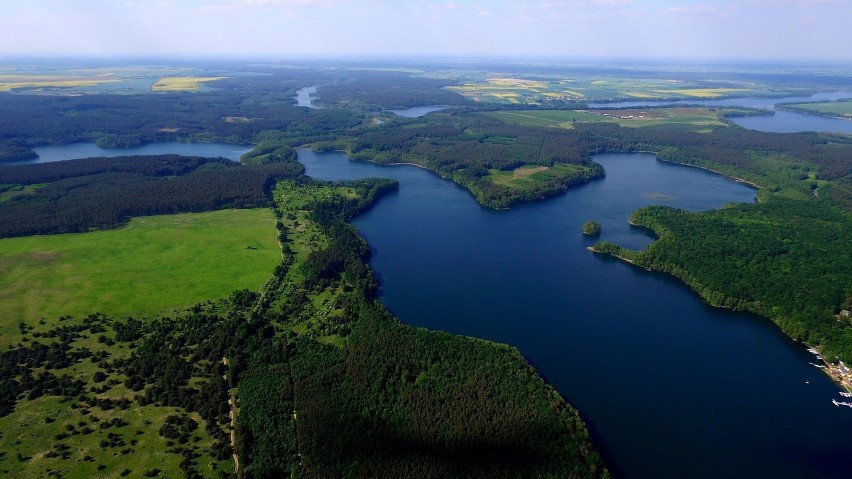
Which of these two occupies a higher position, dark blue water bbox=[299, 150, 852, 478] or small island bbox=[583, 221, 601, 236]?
small island bbox=[583, 221, 601, 236]

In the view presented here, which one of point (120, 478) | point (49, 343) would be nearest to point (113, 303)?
point (49, 343)

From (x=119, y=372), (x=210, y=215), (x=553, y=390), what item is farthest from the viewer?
(x=210, y=215)

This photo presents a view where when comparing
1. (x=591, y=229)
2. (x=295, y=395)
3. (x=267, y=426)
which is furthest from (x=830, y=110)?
(x=267, y=426)

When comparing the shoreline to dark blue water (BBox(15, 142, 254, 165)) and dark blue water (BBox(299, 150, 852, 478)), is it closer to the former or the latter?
dark blue water (BBox(299, 150, 852, 478))

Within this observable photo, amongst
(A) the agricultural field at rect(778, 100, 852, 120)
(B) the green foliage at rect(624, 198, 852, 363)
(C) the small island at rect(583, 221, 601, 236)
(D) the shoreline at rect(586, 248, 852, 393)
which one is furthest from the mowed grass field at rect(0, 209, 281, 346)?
(A) the agricultural field at rect(778, 100, 852, 120)

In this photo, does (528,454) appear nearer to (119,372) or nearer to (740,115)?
(119,372)

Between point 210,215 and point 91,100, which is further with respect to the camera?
point 91,100

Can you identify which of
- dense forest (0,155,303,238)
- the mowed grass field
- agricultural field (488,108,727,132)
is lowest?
the mowed grass field
